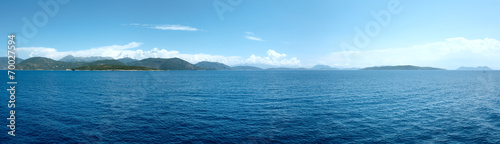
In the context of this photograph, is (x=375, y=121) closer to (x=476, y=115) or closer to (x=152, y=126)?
(x=476, y=115)

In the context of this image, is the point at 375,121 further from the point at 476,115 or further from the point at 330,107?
the point at 476,115

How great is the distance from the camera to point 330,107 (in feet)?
195

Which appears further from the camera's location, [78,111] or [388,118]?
[78,111]

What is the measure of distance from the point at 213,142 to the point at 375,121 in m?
31.7

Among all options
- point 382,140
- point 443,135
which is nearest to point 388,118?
point 443,135

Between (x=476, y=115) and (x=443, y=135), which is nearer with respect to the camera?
(x=443, y=135)

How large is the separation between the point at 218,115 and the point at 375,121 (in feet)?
104

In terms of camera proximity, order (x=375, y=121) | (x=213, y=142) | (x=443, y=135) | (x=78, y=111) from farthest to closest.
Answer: (x=78, y=111) < (x=375, y=121) < (x=443, y=135) < (x=213, y=142)

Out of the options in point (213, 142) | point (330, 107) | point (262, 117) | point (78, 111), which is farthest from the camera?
point (330, 107)

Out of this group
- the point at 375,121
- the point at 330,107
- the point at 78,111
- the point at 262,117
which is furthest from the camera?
the point at 330,107

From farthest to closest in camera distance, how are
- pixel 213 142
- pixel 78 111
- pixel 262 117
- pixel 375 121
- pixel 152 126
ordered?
pixel 78 111 < pixel 262 117 < pixel 375 121 < pixel 152 126 < pixel 213 142

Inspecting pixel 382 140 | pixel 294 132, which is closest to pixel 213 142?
pixel 294 132

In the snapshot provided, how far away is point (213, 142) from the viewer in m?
32.8

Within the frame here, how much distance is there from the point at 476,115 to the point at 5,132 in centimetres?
8962
